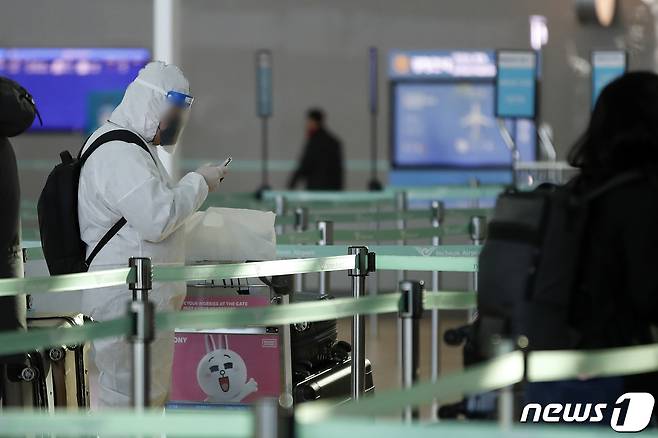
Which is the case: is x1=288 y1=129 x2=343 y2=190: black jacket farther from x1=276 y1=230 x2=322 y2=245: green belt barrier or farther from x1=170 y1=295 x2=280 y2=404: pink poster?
x1=170 y1=295 x2=280 y2=404: pink poster

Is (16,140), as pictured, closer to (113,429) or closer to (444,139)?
(444,139)

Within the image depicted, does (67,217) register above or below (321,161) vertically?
above

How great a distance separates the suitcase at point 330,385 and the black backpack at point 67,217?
0.86 meters

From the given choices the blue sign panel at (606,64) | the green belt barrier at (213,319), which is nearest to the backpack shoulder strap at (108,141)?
the green belt barrier at (213,319)

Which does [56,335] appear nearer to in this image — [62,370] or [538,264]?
[538,264]

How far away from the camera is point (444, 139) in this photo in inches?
534

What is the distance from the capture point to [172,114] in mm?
4715

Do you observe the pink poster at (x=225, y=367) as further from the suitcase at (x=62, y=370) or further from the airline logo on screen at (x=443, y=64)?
the airline logo on screen at (x=443, y=64)

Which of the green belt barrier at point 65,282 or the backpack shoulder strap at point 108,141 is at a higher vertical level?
the backpack shoulder strap at point 108,141

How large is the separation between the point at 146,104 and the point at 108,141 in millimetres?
214

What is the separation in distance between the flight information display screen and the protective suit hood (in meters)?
8.89

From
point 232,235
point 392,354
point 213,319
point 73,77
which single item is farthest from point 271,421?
point 73,77

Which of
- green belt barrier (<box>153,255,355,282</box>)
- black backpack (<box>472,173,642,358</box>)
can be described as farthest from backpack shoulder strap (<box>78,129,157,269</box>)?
black backpack (<box>472,173,642,358</box>)

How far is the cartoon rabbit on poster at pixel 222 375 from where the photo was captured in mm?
4707
